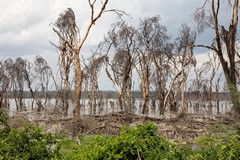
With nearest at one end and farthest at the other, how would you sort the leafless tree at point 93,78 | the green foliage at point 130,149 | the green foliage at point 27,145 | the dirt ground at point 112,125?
the green foliage at point 130,149 → the green foliage at point 27,145 → the dirt ground at point 112,125 → the leafless tree at point 93,78

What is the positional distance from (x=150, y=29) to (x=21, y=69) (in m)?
16.6

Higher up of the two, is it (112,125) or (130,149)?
(130,149)

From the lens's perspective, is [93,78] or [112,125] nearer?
[112,125]

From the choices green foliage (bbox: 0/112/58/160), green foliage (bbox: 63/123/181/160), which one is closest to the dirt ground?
green foliage (bbox: 0/112/58/160)

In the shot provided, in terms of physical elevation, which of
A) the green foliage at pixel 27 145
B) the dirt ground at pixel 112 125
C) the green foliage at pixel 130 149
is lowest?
the dirt ground at pixel 112 125

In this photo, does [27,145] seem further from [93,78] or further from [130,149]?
[93,78]

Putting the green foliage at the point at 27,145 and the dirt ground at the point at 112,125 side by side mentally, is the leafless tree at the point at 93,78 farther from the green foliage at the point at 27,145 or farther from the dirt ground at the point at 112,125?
the green foliage at the point at 27,145

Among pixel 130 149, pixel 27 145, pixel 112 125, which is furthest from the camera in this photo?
pixel 112 125

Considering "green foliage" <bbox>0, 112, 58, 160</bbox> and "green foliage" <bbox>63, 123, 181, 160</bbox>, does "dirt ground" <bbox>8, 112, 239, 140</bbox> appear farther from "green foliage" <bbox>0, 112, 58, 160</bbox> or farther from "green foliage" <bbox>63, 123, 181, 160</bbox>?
"green foliage" <bbox>63, 123, 181, 160</bbox>

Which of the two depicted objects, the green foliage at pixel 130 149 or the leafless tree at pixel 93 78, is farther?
the leafless tree at pixel 93 78

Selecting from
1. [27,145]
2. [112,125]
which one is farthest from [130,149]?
[112,125]

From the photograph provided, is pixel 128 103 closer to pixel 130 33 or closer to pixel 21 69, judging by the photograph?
pixel 130 33

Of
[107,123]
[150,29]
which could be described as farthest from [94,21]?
[150,29]

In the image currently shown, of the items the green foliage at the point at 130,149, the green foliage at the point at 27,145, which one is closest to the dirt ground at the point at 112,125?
the green foliage at the point at 27,145
